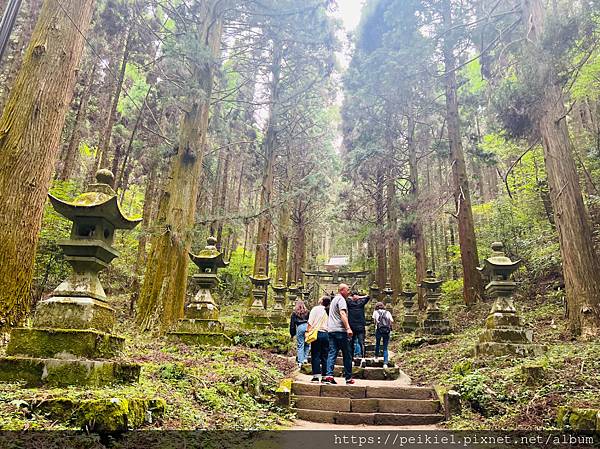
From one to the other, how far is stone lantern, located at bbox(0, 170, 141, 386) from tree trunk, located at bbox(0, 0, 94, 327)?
1243 mm

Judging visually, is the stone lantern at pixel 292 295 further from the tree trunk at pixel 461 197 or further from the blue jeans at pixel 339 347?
the blue jeans at pixel 339 347

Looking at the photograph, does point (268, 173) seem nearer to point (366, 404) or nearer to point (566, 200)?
point (566, 200)

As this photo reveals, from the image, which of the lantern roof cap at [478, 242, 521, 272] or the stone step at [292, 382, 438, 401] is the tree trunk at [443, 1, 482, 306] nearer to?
the lantern roof cap at [478, 242, 521, 272]

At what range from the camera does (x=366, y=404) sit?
681cm

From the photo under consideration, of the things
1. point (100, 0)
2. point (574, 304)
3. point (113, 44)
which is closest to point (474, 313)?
point (574, 304)

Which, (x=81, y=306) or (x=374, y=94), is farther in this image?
(x=374, y=94)

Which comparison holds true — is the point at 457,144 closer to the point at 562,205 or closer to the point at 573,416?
the point at 562,205

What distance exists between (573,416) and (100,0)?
46.8 ft

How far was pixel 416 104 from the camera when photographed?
54.4ft

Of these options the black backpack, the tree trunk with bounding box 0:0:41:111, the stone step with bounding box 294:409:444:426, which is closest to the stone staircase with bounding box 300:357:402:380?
the black backpack

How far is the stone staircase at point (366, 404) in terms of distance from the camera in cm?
635

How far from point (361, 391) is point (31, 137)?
21.1ft

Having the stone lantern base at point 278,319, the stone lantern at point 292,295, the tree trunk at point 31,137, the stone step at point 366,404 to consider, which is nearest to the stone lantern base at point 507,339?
the stone step at point 366,404

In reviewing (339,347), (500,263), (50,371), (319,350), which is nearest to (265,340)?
(319,350)
